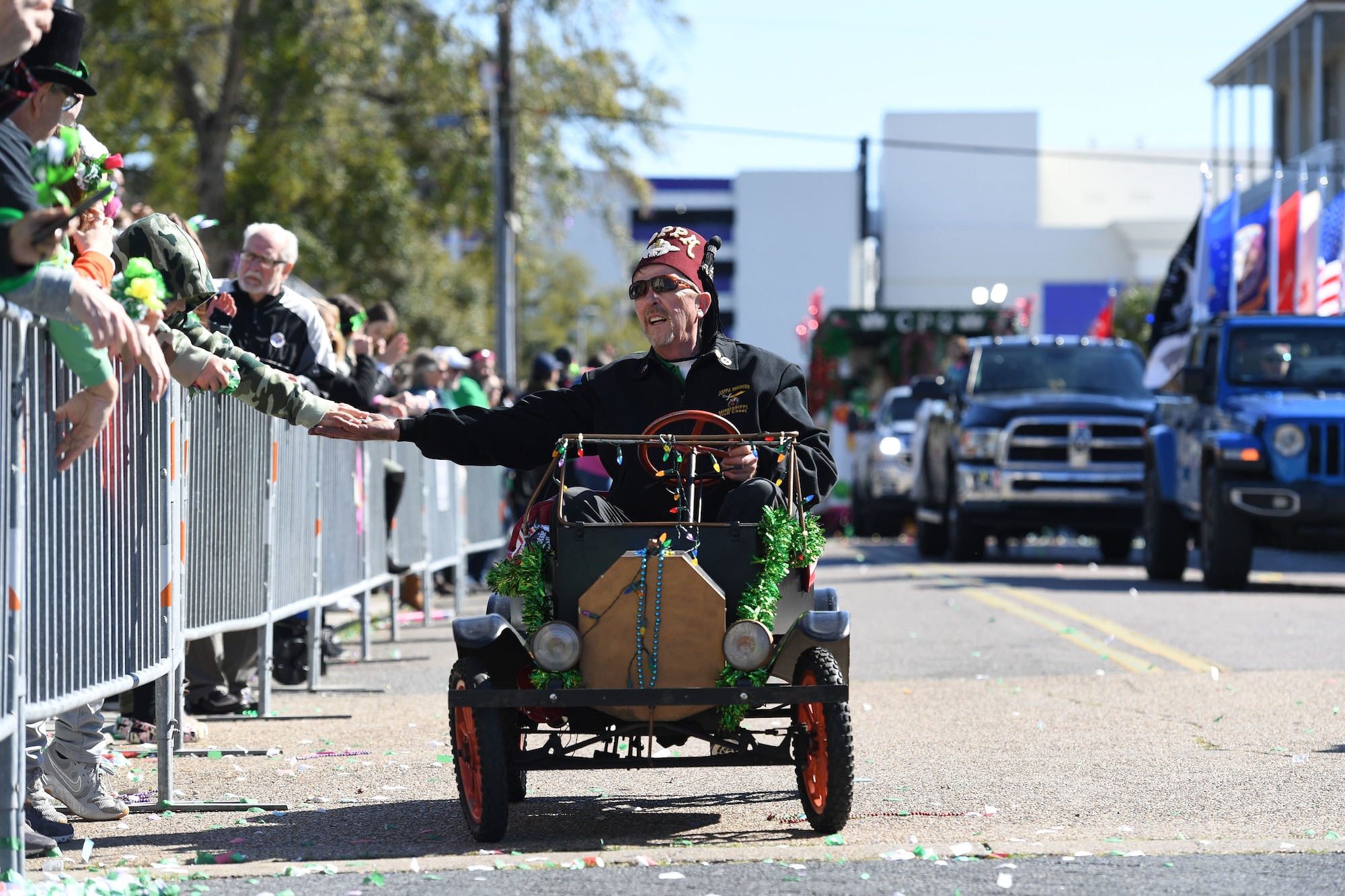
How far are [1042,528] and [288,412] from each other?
15158mm

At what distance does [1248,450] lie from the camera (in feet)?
51.6

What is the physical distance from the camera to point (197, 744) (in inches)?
315

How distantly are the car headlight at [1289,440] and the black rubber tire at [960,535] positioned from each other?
200 inches

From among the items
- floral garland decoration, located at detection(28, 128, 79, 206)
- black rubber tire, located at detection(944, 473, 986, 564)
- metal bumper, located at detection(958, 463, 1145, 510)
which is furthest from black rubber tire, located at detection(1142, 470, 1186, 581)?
floral garland decoration, located at detection(28, 128, 79, 206)

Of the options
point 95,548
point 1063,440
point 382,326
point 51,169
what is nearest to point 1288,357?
point 1063,440

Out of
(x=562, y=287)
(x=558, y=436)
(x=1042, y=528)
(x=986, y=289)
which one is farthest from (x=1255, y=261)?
(x=562, y=287)

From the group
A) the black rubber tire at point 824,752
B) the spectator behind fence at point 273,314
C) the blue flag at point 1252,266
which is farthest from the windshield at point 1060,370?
the black rubber tire at point 824,752

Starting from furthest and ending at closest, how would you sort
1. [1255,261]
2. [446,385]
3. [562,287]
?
[562,287]
[1255,261]
[446,385]

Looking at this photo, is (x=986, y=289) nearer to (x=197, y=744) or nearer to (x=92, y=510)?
(x=197, y=744)

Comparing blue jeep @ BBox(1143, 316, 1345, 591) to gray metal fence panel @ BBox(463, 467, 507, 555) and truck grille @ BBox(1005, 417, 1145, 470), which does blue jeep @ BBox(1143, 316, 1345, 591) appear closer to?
truck grille @ BBox(1005, 417, 1145, 470)

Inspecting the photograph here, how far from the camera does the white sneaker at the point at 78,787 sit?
6.13 meters

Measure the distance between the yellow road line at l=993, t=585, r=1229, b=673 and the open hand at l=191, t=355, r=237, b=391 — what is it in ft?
18.7

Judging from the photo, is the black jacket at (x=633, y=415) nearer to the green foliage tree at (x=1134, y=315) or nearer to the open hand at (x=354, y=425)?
the open hand at (x=354, y=425)

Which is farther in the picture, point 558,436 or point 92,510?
point 558,436
